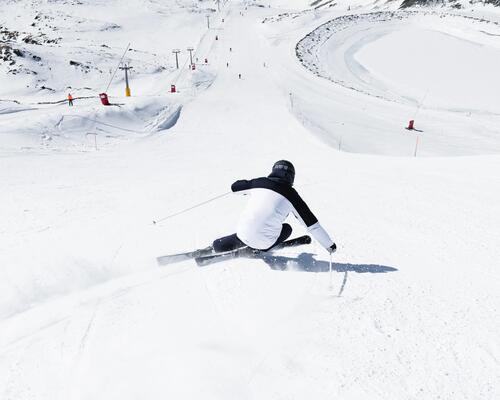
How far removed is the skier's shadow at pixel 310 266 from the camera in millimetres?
5293

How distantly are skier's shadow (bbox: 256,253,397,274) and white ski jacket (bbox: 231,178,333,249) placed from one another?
1.34 feet

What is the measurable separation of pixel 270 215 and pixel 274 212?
6 cm

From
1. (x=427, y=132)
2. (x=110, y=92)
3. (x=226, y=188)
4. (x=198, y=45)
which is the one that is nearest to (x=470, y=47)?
(x=427, y=132)

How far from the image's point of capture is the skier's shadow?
5.29 m

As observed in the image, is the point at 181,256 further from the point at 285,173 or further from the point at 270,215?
the point at 285,173

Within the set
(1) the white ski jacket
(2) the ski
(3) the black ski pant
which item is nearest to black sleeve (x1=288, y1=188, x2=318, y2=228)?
(1) the white ski jacket

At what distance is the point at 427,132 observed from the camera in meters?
22.9

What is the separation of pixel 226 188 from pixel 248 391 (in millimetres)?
6572

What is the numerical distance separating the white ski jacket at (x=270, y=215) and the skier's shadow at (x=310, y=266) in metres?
0.41

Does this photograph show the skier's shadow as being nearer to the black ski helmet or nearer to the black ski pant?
the black ski pant

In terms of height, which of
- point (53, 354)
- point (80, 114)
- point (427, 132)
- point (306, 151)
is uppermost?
point (53, 354)

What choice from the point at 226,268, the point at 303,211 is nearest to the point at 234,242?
the point at 226,268

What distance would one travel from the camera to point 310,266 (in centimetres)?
540

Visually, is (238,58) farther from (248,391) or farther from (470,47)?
(248,391)
